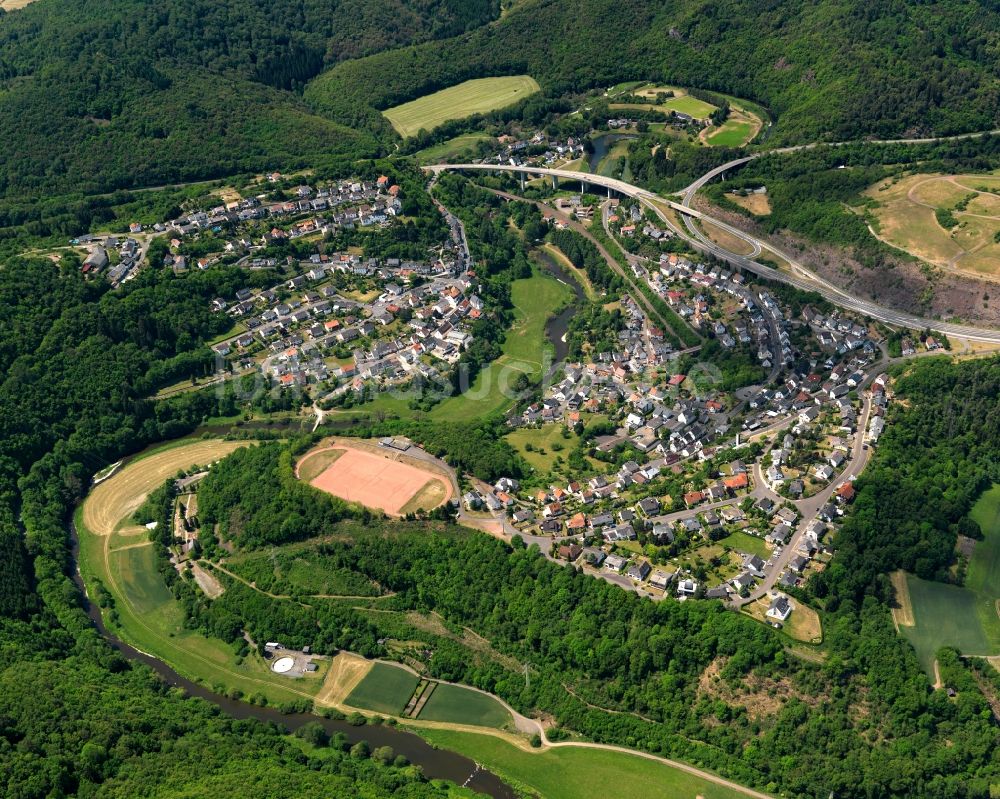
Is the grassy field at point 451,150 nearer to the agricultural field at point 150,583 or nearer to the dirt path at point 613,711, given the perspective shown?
the agricultural field at point 150,583

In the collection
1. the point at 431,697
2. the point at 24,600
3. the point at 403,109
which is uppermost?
the point at 403,109

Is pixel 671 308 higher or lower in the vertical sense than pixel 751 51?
lower

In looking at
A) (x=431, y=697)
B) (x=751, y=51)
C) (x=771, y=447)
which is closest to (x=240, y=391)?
(x=431, y=697)

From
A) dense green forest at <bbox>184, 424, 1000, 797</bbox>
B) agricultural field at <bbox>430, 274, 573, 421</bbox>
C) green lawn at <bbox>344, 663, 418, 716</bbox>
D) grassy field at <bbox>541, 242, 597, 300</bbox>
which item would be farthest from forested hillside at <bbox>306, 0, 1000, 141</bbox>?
green lawn at <bbox>344, 663, 418, 716</bbox>

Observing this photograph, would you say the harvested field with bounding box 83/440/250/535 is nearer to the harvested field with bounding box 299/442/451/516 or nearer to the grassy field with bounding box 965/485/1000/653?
the harvested field with bounding box 299/442/451/516

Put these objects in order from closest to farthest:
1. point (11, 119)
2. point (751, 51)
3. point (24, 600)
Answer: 1. point (24, 600)
2. point (11, 119)
3. point (751, 51)

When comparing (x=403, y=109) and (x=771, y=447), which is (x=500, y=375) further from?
(x=403, y=109)

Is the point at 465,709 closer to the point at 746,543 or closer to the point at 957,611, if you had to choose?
the point at 746,543
